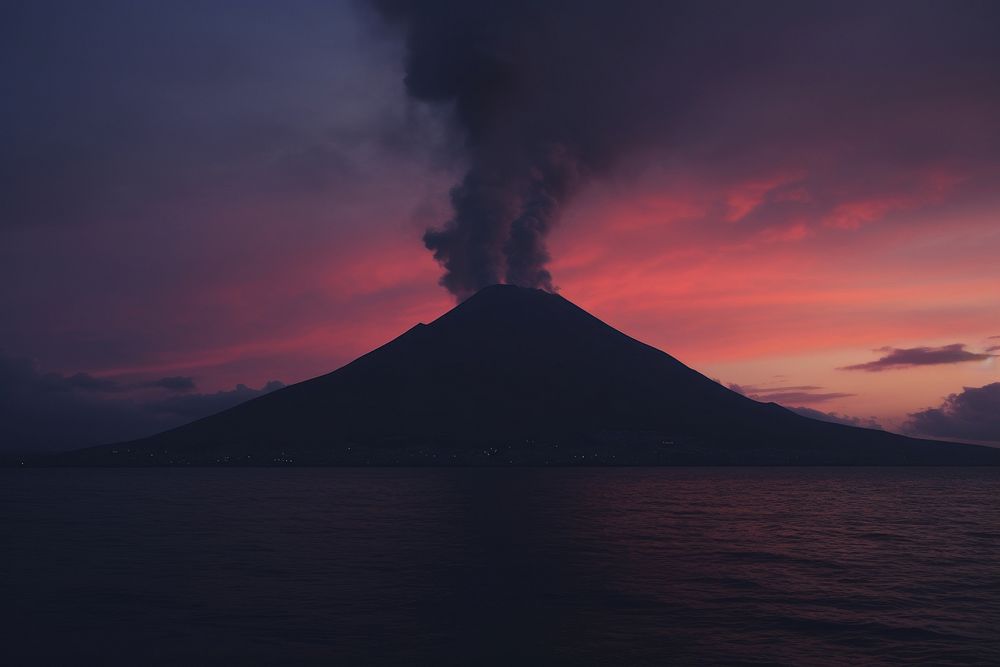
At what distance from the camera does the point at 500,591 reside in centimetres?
3503

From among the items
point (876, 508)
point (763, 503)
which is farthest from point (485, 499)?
point (876, 508)

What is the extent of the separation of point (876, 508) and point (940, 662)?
75.7 m

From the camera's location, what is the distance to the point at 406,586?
118 feet

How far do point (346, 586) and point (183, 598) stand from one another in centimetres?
702

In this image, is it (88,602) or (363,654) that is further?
(88,602)

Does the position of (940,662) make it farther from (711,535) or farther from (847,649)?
(711,535)

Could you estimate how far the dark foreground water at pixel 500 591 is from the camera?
81.5 feet

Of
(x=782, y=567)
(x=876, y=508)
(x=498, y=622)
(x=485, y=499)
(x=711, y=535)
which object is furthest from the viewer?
(x=485, y=499)

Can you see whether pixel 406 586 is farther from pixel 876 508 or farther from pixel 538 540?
pixel 876 508

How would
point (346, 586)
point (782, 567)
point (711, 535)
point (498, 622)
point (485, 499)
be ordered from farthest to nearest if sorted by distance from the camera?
point (485, 499), point (711, 535), point (782, 567), point (346, 586), point (498, 622)

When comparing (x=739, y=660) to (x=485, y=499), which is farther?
(x=485, y=499)

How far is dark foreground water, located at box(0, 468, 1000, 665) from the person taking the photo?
24.8 m

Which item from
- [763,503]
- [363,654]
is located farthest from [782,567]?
[763,503]

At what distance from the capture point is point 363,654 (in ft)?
78.3
